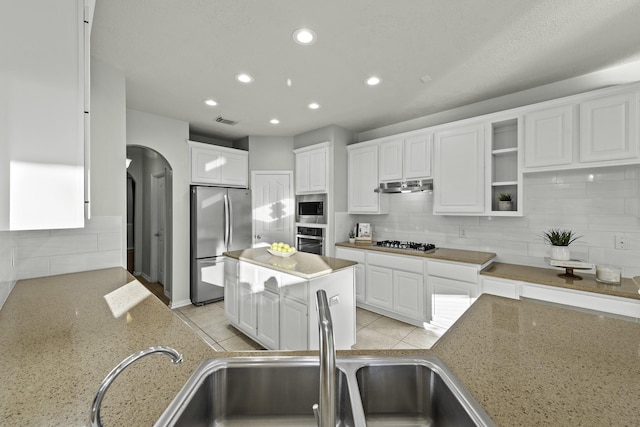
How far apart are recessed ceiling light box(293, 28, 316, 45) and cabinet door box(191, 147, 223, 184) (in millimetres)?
2531

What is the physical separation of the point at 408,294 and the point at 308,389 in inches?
103

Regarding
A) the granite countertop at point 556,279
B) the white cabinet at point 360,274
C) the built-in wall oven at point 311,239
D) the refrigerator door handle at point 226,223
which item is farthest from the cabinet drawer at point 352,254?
the refrigerator door handle at point 226,223

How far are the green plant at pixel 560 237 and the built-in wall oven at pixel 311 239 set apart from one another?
264 cm

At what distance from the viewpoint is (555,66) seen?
238cm

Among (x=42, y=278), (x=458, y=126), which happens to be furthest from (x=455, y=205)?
(x=42, y=278)

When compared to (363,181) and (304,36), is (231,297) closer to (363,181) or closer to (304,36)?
(363,181)

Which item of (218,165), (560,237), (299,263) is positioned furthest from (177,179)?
(560,237)

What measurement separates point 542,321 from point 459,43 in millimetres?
2027

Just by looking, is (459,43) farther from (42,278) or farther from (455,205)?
(42,278)

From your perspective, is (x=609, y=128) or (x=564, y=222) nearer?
(x=609, y=128)

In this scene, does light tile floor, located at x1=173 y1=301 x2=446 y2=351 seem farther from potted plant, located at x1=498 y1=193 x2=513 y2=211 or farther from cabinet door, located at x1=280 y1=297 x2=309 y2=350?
potted plant, located at x1=498 y1=193 x2=513 y2=211

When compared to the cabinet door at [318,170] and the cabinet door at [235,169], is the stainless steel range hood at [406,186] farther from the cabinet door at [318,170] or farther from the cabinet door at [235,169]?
the cabinet door at [235,169]

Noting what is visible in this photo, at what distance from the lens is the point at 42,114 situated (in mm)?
1036

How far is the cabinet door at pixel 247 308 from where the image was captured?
2576mm
